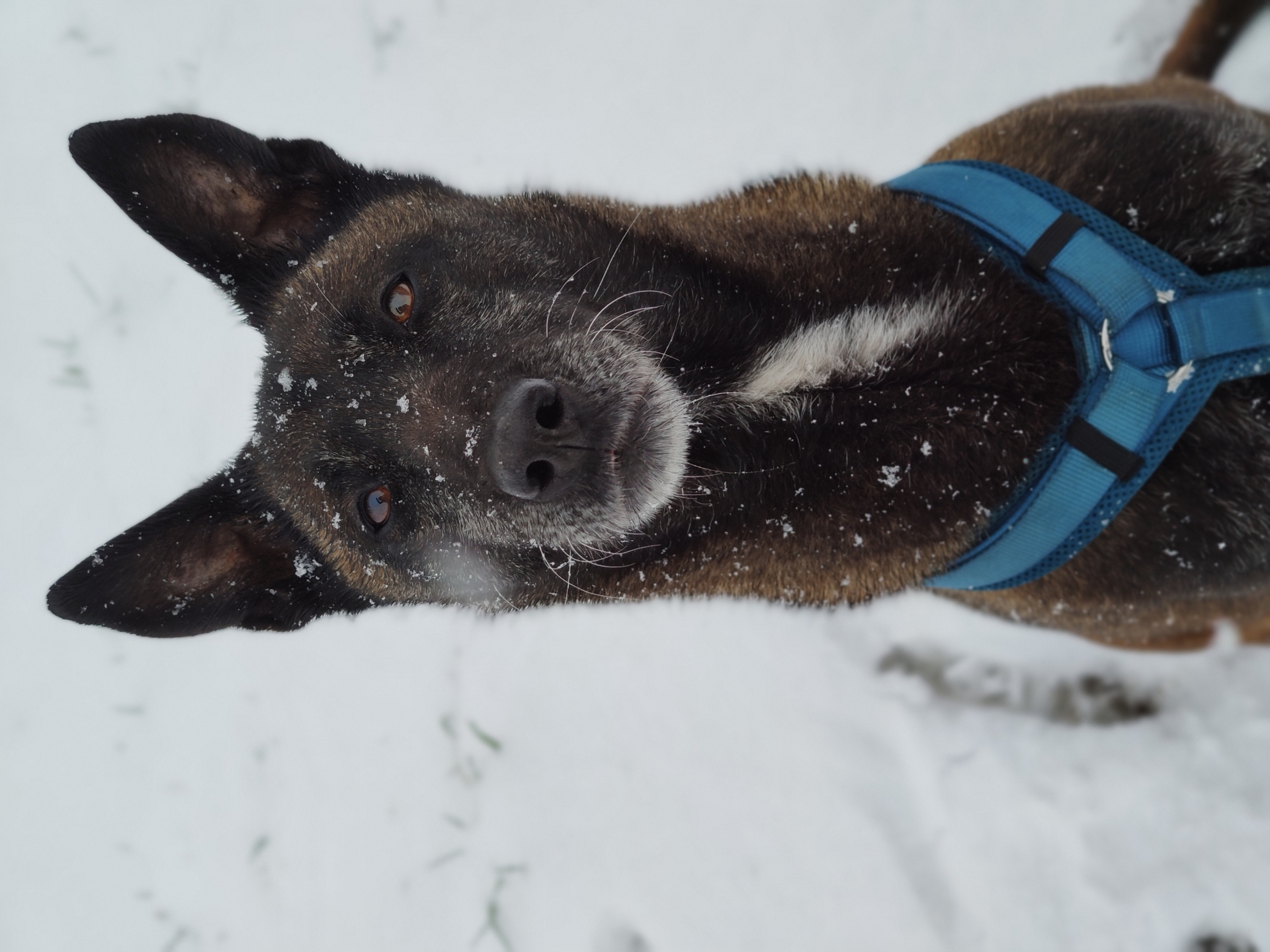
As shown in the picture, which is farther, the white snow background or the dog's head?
the white snow background

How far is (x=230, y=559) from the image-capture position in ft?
9.64

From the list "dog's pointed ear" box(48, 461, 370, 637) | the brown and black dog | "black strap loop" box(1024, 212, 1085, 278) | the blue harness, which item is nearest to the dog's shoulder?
the brown and black dog

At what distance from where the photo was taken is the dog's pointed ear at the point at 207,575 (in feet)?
8.32

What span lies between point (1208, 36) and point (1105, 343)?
9.22ft

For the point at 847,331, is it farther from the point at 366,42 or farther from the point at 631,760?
the point at 366,42

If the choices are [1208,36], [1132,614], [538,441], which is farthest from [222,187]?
[1208,36]

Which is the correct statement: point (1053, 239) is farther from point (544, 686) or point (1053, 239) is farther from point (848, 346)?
point (544, 686)

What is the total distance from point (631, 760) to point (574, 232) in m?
2.86

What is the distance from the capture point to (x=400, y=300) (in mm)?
2631

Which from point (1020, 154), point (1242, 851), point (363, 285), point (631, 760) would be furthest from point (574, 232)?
point (1242, 851)

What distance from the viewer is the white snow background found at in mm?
3803

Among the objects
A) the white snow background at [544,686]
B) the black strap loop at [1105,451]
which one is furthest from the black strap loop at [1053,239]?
the white snow background at [544,686]

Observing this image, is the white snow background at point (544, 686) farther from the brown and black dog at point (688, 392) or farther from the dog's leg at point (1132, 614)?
the brown and black dog at point (688, 392)

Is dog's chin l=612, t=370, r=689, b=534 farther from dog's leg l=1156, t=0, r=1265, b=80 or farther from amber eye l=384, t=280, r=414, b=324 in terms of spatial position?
dog's leg l=1156, t=0, r=1265, b=80
